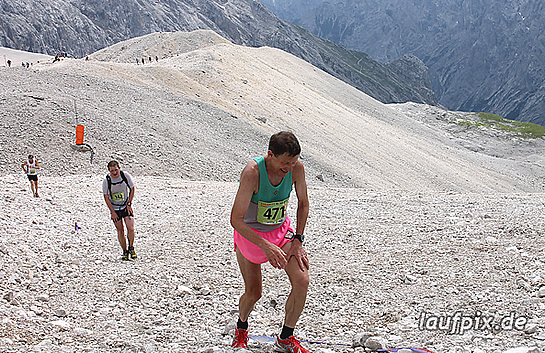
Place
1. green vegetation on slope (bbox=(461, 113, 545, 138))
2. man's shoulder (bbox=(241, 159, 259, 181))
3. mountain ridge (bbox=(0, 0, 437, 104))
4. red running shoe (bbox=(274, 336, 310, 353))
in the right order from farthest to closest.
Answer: mountain ridge (bbox=(0, 0, 437, 104)) → green vegetation on slope (bbox=(461, 113, 545, 138)) → red running shoe (bbox=(274, 336, 310, 353)) → man's shoulder (bbox=(241, 159, 259, 181))

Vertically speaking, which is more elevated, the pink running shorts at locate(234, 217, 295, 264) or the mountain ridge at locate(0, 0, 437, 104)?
the mountain ridge at locate(0, 0, 437, 104)

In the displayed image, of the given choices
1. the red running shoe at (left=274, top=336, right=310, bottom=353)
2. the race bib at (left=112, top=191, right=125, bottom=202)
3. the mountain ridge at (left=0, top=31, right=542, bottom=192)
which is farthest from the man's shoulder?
the mountain ridge at (left=0, top=31, right=542, bottom=192)

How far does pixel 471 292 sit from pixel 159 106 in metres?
24.5

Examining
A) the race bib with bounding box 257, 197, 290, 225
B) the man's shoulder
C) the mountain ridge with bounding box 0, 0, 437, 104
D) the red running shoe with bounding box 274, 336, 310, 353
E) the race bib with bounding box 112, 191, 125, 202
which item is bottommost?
the red running shoe with bounding box 274, 336, 310, 353

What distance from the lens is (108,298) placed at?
22.8ft

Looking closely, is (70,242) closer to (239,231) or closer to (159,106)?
A: (239,231)

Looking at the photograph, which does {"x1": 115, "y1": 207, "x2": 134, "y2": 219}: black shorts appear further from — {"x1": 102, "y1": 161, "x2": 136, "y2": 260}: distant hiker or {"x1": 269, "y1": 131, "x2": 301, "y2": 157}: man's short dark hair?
{"x1": 269, "y1": 131, "x2": 301, "y2": 157}: man's short dark hair

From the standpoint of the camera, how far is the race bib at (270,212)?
4691 millimetres

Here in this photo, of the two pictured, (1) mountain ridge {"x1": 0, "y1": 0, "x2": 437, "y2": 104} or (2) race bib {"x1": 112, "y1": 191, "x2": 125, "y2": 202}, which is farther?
(1) mountain ridge {"x1": 0, "y1": 0, "x2": 437, "y2": 104}

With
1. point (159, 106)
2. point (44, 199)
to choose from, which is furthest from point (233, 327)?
point (159, 106)

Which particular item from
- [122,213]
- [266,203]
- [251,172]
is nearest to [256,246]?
[266,203]

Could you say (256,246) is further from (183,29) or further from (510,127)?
(183,29)

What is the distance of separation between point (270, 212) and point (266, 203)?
121 millimetres

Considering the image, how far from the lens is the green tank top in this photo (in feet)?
15.1
